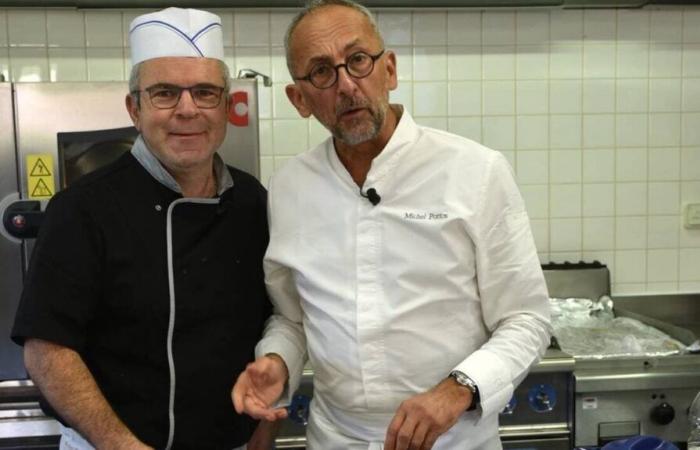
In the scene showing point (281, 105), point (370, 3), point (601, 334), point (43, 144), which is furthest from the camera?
point (281, 105)

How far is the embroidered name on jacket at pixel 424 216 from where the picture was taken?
49.7 inches

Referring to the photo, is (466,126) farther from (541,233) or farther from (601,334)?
(601,334)

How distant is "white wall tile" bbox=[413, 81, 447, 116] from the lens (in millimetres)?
2482

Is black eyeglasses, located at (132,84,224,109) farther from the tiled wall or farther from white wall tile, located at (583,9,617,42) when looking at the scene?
white wall tile, located at (583,9,617,42)

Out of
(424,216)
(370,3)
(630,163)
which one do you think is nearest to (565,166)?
(630,163)

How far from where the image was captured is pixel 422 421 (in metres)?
1.08

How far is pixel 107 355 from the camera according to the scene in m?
1.30

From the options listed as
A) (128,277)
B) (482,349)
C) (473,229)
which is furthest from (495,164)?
(128,277)

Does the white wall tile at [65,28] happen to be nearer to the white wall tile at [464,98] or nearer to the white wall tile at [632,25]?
the white wall tile at [464,98]

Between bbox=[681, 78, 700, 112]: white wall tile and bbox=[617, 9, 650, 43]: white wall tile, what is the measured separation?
0.22 m

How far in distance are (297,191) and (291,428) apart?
2.64ft

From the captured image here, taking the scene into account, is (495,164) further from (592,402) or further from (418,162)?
A: (592,402)

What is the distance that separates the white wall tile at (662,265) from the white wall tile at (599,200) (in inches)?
8.7

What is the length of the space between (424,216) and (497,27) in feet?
4.65
